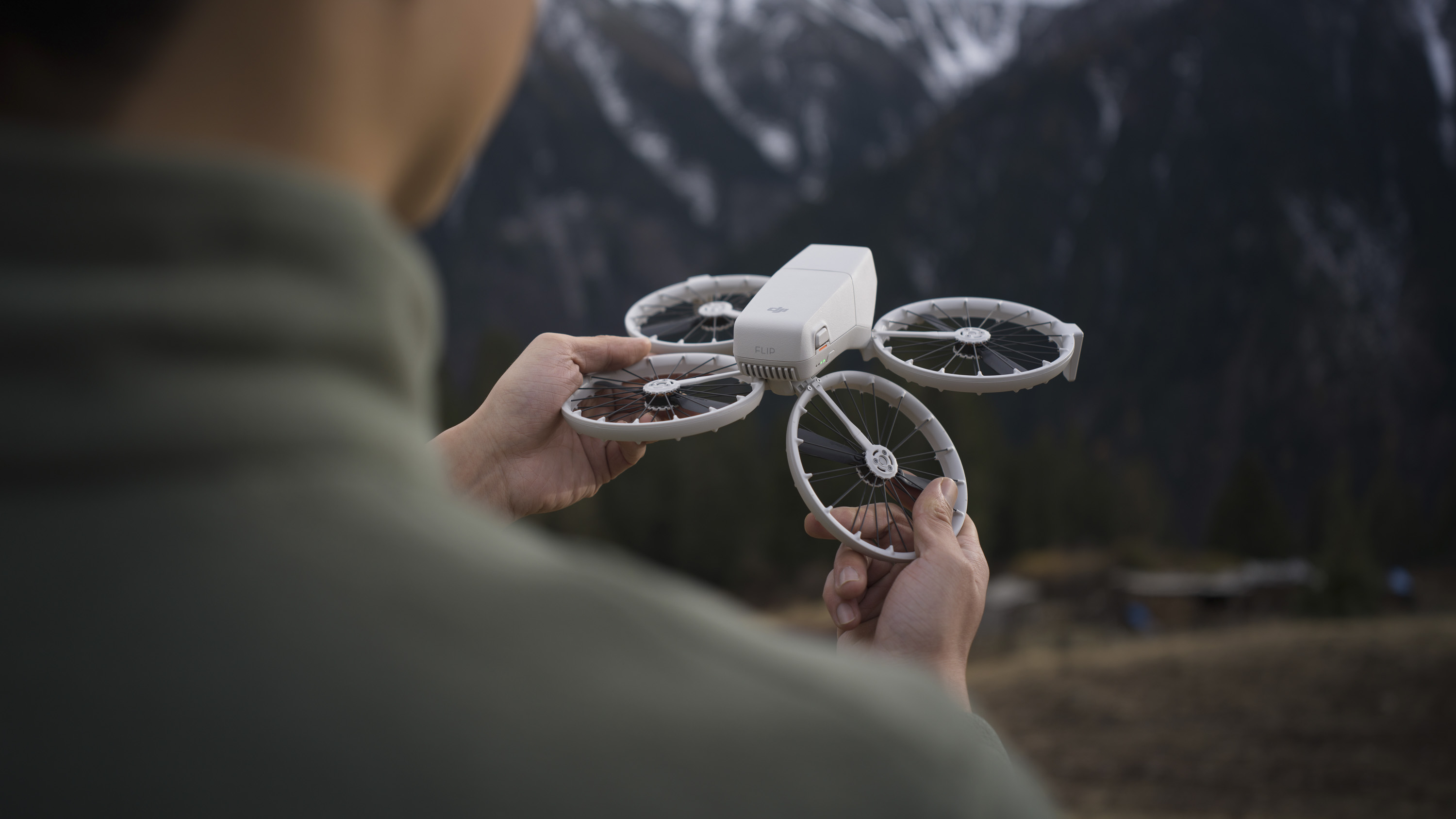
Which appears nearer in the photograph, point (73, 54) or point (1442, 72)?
point (73, 54)

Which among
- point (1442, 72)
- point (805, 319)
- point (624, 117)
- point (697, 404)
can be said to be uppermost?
point (805, 319)

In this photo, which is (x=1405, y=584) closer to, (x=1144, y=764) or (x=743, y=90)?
(x=1144, y=764)

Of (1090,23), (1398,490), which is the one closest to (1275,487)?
(1398,490)

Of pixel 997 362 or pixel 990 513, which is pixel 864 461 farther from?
pixel 990 513

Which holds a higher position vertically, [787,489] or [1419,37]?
[1419,37]

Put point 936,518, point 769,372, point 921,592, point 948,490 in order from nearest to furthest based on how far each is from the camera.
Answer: point 921,592 < point 936,518 < point 948,490 < point 769,372

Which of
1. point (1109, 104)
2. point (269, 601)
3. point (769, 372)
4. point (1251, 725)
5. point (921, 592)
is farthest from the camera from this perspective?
point (1109, 104)

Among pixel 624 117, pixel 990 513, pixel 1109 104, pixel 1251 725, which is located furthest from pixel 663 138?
pixel 1251 725
